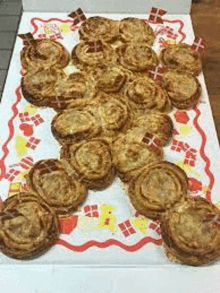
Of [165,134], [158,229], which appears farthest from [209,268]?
[165,134]

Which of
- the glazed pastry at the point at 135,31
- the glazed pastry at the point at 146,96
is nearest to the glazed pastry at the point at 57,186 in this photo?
the glazed pastry at the point at 146,96

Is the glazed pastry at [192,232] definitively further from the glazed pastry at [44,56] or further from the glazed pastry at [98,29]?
the glazed pastry at [98,29]

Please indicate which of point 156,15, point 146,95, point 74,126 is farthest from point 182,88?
point 156,15

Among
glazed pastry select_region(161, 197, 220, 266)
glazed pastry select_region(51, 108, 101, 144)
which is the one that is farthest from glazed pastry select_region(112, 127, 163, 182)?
glazed pastry select_region(161, 197, 220, 266)

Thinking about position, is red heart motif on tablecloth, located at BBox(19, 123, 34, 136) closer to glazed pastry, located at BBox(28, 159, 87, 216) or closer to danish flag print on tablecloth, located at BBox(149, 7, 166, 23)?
glazed pastry, located at BBox(28, 159, 87, 216)

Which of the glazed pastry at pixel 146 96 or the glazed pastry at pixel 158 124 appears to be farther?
the glazed pastry at pixel 146 96

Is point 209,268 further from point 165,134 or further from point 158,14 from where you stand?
point 158,14
